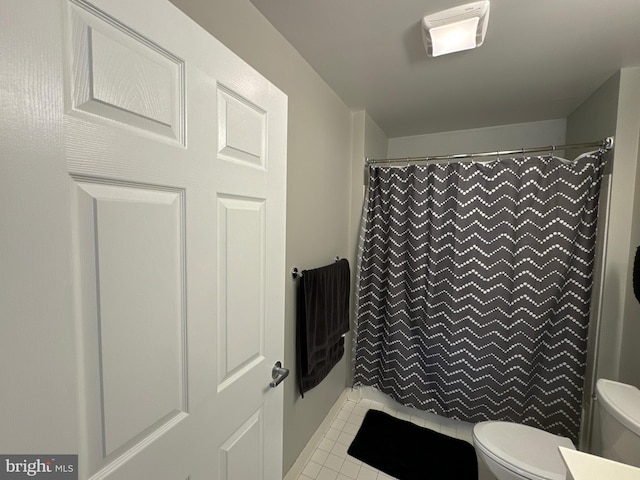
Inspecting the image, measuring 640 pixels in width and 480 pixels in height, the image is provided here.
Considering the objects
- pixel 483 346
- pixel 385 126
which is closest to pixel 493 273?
pixel 483 346

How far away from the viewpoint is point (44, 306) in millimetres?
412

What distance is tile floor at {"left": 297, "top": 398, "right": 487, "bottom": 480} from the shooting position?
1590mm

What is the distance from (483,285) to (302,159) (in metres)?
1.42

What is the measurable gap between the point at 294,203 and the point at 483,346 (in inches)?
61.4

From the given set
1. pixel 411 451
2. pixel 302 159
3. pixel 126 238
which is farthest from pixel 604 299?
pixel 126 238

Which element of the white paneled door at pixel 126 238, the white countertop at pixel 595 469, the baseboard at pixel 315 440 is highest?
the white paneled door at pixel 126 238

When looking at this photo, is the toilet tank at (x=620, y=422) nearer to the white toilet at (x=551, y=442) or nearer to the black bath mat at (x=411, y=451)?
the white toilet at (x=551, y=442)

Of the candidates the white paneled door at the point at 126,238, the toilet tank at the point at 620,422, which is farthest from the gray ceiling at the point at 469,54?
the toilet tank at the point at 620,422

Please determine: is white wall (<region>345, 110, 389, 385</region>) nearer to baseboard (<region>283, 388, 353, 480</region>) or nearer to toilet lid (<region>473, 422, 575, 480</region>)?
baseboard (<region>283, 388, 353, 480</region>)

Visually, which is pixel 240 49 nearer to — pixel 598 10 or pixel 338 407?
pixel 598 10

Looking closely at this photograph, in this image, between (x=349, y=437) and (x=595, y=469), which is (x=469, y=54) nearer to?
(x=595, y=469)

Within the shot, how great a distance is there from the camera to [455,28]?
115 centimetres

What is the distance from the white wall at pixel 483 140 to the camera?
2.19 meters

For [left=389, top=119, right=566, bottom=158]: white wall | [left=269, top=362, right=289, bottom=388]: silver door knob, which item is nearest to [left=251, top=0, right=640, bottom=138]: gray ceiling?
[left=389, top=119, right=566, bottom=158]: white wall
